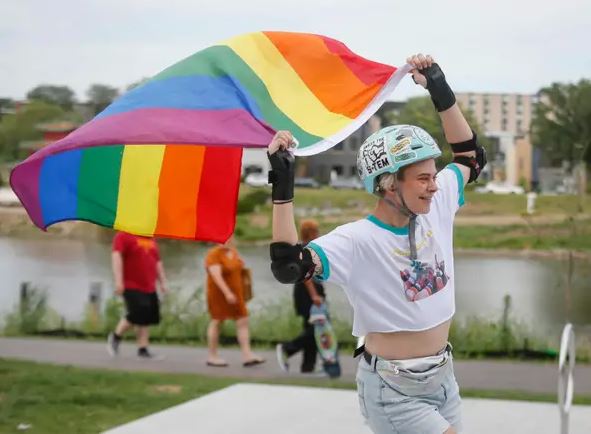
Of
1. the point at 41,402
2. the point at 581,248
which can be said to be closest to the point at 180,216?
the point at 41,402

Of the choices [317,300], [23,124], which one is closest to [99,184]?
[317,300]

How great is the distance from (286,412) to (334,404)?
18.4 inches

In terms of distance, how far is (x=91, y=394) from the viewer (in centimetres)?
859

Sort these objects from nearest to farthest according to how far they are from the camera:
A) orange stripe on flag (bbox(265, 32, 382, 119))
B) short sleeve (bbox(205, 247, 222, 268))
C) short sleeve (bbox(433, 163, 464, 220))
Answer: short sleeve (bbox(433, 163, 464, 220)), orange stripe on flag (bbox(265, 32, 382, 119)), short sleeve (bbox(205, 247, 222, 268))

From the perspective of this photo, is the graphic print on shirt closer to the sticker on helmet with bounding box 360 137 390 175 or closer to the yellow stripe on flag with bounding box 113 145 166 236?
the sticker on helmet with bounding box 360 137 390 175

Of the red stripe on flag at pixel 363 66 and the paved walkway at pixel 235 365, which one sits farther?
the paved walkway at pixel 235 365

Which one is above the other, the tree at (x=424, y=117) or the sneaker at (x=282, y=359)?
the tree at (x=424, y=117)

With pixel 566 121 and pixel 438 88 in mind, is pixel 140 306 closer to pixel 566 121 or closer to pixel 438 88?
pixel 438 88

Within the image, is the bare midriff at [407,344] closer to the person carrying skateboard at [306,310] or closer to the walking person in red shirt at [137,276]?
the person carrying skateboard at [306,310]

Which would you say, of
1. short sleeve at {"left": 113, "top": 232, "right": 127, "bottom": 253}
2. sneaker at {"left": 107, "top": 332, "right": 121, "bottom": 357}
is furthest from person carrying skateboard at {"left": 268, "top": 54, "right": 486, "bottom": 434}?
sneaker at {"left": 107, "top": 332, "right": 121, "bottom": 357}

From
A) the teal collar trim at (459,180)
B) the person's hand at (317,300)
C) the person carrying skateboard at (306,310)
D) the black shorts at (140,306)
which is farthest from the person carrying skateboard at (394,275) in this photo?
the black shorts at (140,306)

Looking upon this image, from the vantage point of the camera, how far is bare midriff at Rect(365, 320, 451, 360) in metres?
4.09

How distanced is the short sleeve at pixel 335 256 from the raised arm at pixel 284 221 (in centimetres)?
6

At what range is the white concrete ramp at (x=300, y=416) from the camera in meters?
7.09
